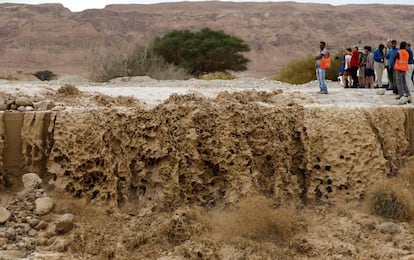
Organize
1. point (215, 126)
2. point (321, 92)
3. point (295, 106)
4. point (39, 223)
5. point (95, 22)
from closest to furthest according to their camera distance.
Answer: point (39, 223)
point (215, 126)
point (295, 106)
point (321, 92)
point (95, 22)

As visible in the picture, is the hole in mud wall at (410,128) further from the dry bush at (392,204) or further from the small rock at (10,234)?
the small rock at (10,234)

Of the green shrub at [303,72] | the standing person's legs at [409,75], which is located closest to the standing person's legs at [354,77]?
the standing person's legs at [409,75]

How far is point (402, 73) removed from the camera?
1012cm

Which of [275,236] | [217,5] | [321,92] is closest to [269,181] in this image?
[275,236]

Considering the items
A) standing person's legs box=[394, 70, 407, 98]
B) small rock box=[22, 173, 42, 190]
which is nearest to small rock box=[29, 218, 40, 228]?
small rock box=[22, 173, 42, 190]

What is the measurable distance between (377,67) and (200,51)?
521 inches

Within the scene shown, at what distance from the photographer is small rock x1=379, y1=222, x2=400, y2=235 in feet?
25.4

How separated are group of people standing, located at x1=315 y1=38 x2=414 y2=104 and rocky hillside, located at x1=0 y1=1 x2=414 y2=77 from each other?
25.2 meters

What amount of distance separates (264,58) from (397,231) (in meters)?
35.2

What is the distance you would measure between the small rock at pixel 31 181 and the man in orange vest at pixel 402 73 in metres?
5.96

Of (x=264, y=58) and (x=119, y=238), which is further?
(x=264, y=58)

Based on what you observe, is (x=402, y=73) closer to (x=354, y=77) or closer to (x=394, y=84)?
(x=394, y=84)

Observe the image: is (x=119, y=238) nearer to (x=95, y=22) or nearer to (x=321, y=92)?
(x=321, y=92)

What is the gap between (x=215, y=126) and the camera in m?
8.19
